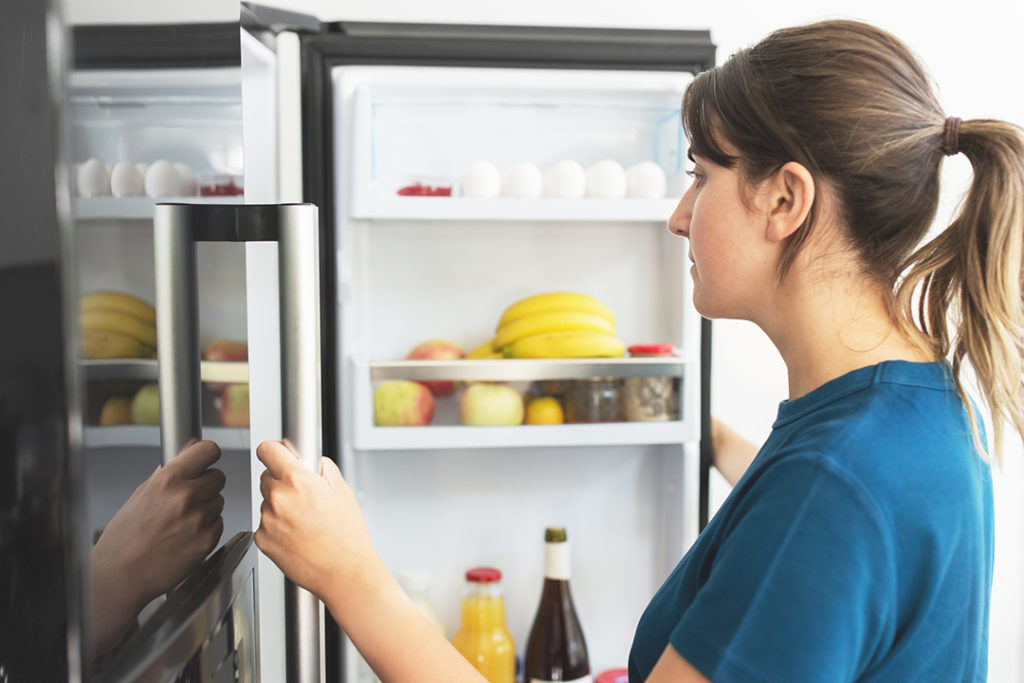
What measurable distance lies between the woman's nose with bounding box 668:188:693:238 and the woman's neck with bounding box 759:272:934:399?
12 cm

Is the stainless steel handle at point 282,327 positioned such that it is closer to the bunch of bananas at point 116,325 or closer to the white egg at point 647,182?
the bunch of bananas at point 116,325

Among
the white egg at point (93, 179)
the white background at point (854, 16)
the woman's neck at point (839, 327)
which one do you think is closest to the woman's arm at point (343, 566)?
the white egg at point (93, 179)

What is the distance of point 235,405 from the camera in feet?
1.83

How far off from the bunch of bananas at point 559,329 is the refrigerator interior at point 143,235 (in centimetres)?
69

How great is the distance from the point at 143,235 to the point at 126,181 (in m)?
0.04

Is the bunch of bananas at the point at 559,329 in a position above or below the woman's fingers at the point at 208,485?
above

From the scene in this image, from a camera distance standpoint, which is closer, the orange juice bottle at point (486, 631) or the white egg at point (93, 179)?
the white egg at point (93, 179)

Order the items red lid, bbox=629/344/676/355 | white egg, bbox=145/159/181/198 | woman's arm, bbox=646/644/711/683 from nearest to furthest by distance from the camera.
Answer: white egg, bbox=145/159/181/198 < woman's arm, bbox=646/644/711/683 < red lid, bbox=629/344/676/355

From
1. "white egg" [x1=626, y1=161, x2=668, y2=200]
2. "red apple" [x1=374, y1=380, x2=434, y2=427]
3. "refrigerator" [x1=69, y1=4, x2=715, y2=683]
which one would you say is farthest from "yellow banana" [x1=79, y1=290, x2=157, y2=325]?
"white egg" [x1=626, y1=161, x2=668, y2=200]

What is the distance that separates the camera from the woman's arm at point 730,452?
1.29 meters

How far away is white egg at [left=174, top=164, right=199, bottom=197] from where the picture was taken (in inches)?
17.7

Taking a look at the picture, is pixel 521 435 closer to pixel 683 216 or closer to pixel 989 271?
pixel 683 216

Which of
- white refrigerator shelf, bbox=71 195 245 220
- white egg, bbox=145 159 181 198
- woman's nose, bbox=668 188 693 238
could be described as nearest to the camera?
white refrigerator shelf, bbox=71 195 245 220

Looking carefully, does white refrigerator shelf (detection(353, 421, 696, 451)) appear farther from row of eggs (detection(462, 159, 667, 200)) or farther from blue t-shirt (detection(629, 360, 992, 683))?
blue t-shirt (detection(629, 360, 992, 683))
